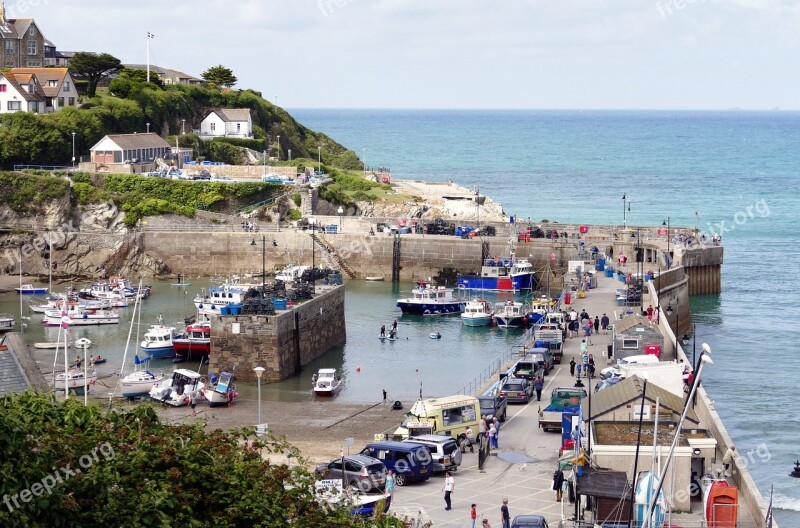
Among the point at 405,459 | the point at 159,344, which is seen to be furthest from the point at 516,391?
the point at 159,344

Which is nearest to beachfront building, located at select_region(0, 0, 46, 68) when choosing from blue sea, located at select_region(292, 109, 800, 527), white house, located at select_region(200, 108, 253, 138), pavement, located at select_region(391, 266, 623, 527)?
white house, located at select_region(200, 108, 253, 138)

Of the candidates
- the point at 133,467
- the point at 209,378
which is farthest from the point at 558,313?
the point at 133,467

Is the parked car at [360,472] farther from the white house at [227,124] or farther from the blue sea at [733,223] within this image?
the white house at [227,124]

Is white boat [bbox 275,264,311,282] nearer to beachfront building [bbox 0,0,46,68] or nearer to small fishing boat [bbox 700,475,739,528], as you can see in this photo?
small fishing boat [bbox 700,475,739,528]

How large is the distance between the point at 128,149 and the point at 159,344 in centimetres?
3876

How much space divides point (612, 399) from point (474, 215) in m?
62.9

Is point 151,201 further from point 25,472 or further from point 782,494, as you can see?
point 25,472

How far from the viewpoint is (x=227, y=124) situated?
106562 millimetres

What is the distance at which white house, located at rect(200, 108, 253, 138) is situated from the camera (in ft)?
349

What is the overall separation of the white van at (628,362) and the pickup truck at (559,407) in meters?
2.15

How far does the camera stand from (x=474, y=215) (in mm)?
93250

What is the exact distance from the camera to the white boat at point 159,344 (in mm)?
53094

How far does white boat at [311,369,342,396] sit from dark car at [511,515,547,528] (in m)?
21.1

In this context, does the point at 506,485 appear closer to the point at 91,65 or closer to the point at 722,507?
the point at 722,507
